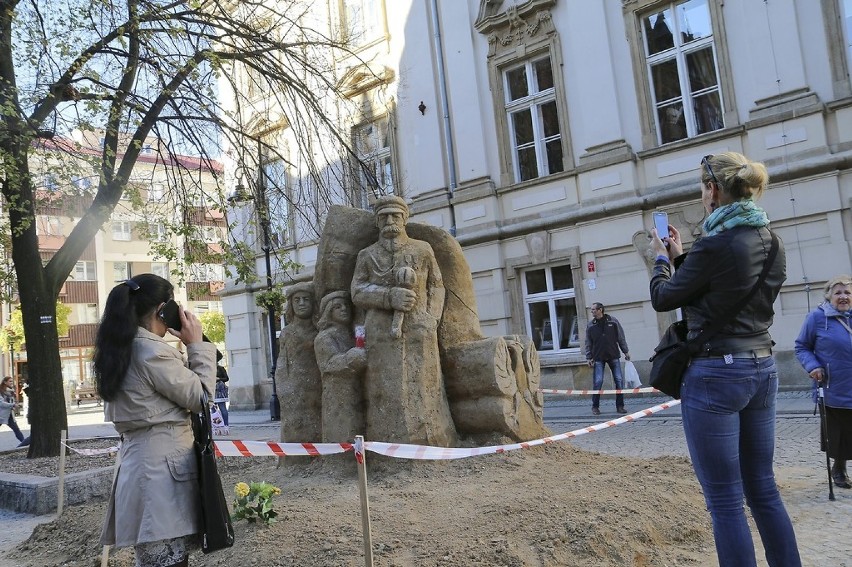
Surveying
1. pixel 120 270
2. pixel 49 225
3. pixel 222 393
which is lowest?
pixel 222 393

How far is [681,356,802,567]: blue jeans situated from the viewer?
2744 millimetres

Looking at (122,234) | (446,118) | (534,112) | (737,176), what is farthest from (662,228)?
(122,234)

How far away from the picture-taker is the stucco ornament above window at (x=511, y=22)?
1501 centimetres

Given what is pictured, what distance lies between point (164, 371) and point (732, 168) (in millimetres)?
2461

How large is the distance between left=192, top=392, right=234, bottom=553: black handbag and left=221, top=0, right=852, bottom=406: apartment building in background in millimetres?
7127

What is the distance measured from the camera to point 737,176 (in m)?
2.90

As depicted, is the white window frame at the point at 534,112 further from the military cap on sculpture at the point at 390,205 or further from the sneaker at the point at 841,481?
the sneaker at the point at 841,481

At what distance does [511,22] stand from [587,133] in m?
3.19

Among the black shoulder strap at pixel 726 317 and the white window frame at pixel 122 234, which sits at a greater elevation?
the white window frame at pixel 122 234

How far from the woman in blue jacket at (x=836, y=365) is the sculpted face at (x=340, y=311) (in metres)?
3.71

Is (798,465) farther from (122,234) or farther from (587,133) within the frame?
(122,234)

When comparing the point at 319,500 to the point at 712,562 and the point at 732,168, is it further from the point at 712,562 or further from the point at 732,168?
the point at 732,168

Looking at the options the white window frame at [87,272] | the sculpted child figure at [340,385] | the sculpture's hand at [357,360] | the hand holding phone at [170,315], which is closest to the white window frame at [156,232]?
the sculpted child figure at [340,385]

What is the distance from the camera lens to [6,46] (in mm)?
9062
